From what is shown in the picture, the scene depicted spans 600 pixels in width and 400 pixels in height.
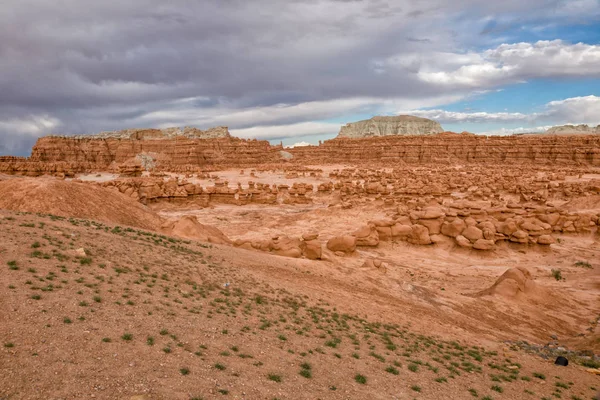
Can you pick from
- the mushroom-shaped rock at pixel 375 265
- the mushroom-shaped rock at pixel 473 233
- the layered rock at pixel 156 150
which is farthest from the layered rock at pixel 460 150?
the mushroom-shaped rock at pixel 375 265

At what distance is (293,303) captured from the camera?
1267cm

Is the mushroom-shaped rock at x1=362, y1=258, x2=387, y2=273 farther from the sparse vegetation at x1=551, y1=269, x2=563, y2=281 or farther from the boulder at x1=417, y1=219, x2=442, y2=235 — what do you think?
the sparse vegetation at x1=551, y1=269, x2=563, y2=281

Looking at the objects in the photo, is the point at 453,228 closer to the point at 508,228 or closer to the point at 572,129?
the point at 508,228

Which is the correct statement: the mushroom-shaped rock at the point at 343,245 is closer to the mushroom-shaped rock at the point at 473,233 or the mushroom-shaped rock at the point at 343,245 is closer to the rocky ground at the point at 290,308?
the rocky ground at the point at 290,308

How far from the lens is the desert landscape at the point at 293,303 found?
21.4ft

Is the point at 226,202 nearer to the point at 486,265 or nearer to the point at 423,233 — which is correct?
the point at 423,233

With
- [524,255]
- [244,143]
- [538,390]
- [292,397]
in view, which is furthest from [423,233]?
[244,143]

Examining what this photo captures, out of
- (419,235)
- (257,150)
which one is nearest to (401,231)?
(419,235)

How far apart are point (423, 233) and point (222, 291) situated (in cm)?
1756

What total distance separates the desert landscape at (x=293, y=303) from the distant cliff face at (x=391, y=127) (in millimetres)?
143233

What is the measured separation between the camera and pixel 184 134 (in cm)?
10544

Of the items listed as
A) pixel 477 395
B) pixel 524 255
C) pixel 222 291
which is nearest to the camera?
pixel 477 395

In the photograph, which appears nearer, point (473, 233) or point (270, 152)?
point (473, 233)

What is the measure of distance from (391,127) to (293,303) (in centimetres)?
17275
